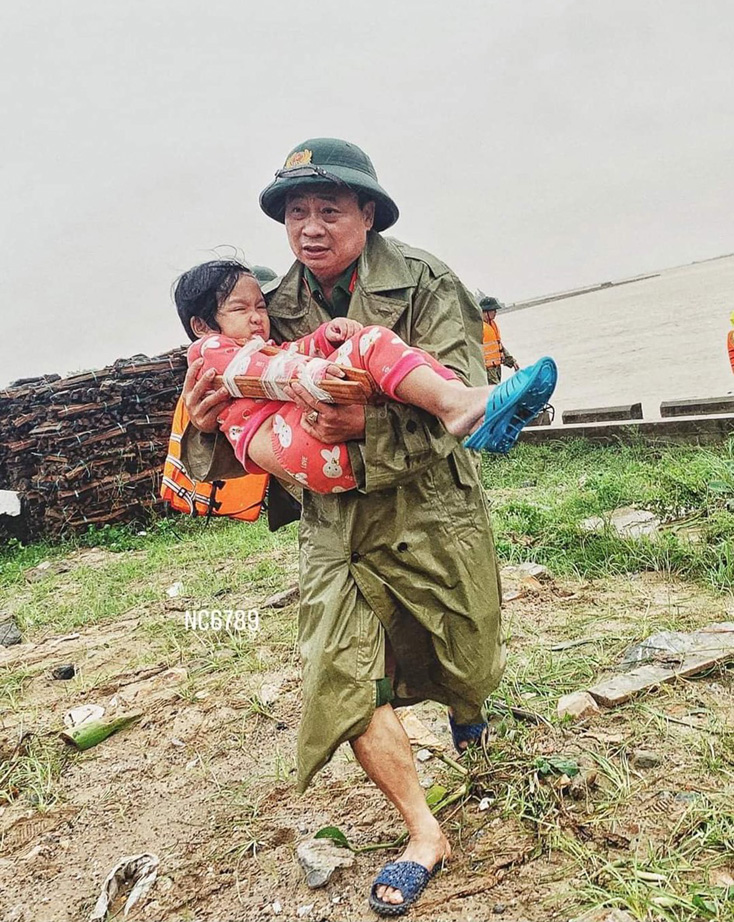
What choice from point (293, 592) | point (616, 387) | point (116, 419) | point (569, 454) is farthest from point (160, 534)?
point (616, 387)

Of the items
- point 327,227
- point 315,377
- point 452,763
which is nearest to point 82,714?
Result: point 452,763

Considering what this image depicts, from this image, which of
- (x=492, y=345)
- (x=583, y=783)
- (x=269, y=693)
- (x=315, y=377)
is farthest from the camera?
(x=492, y=345)

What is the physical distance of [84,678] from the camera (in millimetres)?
4254

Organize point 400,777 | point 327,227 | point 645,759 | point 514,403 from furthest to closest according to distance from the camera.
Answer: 1. point 645,759
2. point 327,227
3. point 400,777
4. point 514,403

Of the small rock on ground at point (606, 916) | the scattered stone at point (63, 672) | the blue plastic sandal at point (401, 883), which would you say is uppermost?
the scattered stone at point (63, 672)

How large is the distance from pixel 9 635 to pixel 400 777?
160 inches

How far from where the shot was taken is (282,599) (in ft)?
15.9

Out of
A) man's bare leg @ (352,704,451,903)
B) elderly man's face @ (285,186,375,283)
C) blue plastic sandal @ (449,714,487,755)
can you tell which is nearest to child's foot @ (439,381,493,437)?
elderly man's face @ (285,186,375,283)

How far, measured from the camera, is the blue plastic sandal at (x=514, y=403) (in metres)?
1.73

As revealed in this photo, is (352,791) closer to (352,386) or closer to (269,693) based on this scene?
(269,693)

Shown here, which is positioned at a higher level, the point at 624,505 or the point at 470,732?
the point at 470,732

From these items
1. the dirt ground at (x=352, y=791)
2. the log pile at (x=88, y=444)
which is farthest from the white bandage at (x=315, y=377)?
the log pile at (x=88, y=444)

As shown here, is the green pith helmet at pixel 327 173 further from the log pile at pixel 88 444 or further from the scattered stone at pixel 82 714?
the log pile at pixel 88 444

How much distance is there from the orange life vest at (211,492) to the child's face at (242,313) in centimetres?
32
